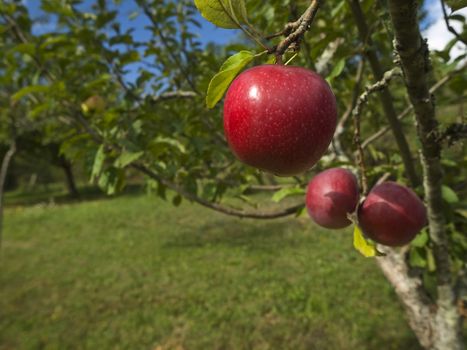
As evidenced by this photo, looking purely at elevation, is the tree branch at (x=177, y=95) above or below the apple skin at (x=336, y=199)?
above

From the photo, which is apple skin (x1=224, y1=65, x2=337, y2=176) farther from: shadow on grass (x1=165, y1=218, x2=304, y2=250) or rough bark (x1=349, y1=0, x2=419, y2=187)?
shadow on grass (x1=165, y1=218, x2=304, y2=250)

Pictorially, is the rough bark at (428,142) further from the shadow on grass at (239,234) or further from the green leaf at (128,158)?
the shadow on grass at (239,234)

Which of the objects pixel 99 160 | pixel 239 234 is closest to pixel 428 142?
pixel 99 160

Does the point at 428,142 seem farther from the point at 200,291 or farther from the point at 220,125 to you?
the point at 200,291

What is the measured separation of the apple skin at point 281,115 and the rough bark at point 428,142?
14cm

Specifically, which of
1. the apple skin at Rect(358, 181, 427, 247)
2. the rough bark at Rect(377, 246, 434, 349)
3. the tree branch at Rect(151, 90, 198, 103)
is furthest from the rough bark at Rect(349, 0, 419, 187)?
the tree branch at Rect(151, 90, 198, 103)

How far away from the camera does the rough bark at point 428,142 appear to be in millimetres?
565

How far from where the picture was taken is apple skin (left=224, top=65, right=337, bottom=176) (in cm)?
54

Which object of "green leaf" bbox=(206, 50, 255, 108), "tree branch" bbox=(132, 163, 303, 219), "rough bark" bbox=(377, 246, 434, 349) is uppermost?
"green leaf" bbox=(206, 50, 255, 108)

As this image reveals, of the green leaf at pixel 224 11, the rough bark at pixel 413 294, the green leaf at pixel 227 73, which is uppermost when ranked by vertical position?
the green leaf at pixel 224 11

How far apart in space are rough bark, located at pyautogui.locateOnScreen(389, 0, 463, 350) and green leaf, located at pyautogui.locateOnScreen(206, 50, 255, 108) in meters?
0.20

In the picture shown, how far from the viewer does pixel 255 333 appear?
366 cm

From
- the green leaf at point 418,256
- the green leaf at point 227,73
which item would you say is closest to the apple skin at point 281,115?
the green leaf at point 227,73

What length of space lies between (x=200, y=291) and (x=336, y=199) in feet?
13.1
